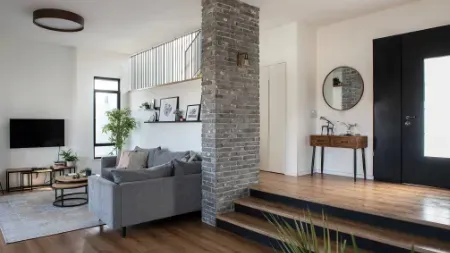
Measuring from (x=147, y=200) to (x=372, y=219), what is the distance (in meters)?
2.71

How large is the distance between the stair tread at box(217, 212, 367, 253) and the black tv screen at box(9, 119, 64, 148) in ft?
15.9

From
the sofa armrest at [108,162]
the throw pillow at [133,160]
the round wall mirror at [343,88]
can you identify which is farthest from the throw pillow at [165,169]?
the round wall mirror at [343,88]

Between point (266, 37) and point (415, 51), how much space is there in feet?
8.53

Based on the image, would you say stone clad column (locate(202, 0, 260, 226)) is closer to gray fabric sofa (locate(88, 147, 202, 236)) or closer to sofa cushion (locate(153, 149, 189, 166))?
gray fabric sofa (locate(88, 147, 202, 236))

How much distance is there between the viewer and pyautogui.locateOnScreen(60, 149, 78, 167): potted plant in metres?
6.95

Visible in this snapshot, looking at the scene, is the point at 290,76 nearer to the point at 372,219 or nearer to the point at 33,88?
the point at 372,219

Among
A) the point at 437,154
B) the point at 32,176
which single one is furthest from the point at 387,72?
the point at 32,176

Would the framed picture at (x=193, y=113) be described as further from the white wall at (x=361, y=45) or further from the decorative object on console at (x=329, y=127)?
the decorative object on console at (x=329, y=127)

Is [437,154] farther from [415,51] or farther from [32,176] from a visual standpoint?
[32,176]

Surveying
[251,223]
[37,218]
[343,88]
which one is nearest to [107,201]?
[37,218]

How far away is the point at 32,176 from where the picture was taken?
22.2ft

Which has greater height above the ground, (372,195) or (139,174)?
(139,174)

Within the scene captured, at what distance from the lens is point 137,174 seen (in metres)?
4.08

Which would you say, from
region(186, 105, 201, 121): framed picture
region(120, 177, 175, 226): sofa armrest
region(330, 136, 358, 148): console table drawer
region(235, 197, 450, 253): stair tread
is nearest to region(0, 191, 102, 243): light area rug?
region(120, 177, 175, 226): sofa armrest
